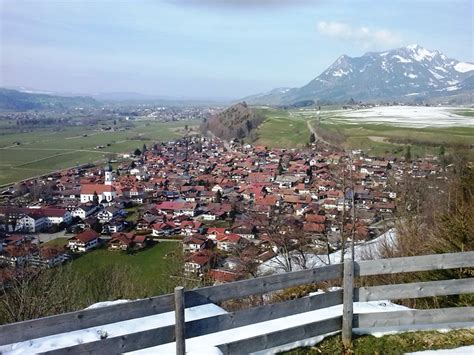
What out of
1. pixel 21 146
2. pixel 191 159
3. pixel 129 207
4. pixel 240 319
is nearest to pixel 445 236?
pixel 240 319

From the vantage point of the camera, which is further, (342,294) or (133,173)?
(133,173)

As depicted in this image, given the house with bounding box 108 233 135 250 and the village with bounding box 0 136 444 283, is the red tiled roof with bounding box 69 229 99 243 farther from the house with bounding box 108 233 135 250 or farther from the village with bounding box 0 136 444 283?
the house with bounding box 108 233 135 250

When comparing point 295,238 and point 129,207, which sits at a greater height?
point 295,238

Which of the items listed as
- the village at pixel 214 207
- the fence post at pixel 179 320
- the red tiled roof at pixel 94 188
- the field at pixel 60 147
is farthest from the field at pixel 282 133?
the fence post at pixel 179 320

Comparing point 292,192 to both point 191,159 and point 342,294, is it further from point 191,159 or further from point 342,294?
point 342,294

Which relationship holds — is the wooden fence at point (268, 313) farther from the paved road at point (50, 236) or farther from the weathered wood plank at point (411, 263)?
the paved road at point (50, 236)

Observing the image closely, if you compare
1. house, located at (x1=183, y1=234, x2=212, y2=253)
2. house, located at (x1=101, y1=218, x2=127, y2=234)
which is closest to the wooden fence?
house, located at (x1=183, y1=234, x2=212, y2=253)

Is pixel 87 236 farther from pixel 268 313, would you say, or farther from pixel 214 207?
pixel 268 313

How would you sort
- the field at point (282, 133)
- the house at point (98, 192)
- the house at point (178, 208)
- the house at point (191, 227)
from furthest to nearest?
the field at point (282, 133) → the house at point (98, 192) → the house at point (178, 208) → the house at point (191, 227)
